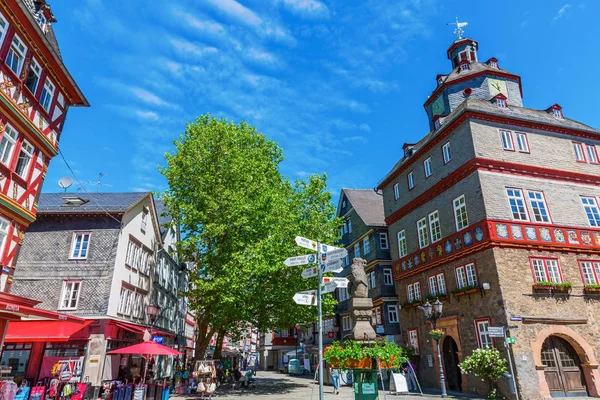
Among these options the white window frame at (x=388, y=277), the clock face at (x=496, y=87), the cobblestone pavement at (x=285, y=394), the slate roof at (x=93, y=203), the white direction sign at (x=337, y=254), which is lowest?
the cobblestone pavement at (x=285, y=394)

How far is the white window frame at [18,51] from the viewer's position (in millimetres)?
13016

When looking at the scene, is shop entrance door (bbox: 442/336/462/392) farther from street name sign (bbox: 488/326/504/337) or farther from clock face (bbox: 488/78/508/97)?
clock face (bbox: 488/78/508/97)

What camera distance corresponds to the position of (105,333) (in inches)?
773

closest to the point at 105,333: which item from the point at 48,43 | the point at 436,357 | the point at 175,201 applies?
the point at 175,201

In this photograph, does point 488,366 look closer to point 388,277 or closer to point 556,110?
point 388,277

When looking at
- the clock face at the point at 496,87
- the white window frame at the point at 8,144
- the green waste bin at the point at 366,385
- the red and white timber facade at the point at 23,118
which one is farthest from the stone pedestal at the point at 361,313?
the clock face at the point at 496,87

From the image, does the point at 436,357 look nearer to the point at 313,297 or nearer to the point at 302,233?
the point at 302,233

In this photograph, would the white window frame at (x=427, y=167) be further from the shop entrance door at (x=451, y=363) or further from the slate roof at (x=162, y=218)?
the slate roof at (x=162, y=218)

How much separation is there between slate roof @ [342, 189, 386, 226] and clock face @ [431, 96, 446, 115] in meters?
10.2

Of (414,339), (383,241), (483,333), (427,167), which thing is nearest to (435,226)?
(427,167)

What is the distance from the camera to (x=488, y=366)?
16.5m

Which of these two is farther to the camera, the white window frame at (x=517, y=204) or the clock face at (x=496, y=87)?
the clock face at (x=496, y=87)

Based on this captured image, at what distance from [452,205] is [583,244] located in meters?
6.46

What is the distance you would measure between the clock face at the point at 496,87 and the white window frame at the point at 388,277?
49.2ft
